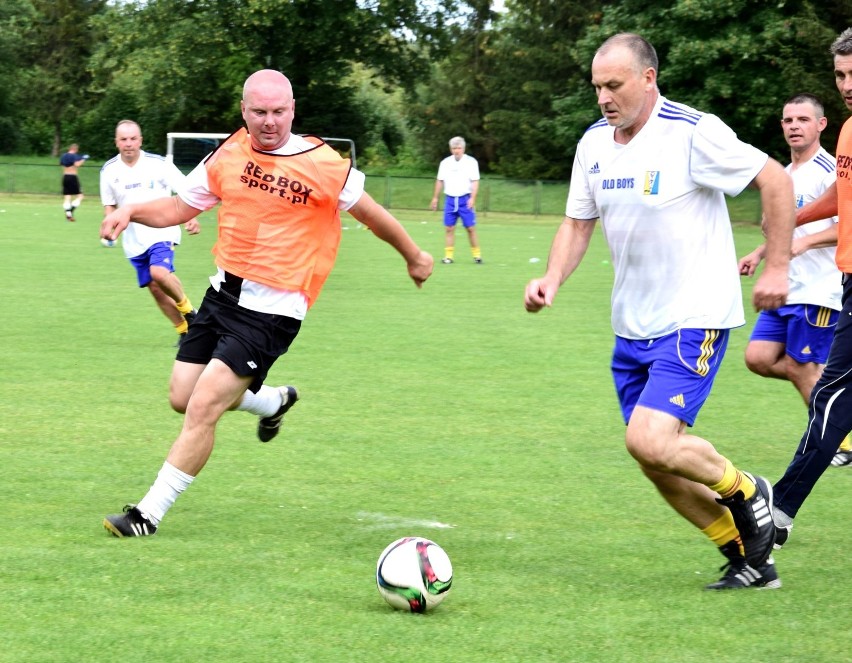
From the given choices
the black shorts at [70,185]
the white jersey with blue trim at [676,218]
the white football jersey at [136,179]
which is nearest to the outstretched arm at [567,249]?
the white jersey with blue trim at [676,218]

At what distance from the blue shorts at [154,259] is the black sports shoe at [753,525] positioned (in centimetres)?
750

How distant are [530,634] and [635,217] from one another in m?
1.68

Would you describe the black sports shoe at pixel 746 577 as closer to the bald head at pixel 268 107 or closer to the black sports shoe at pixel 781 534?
the black sports shoe at pixel 781 534

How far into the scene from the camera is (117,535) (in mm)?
5508

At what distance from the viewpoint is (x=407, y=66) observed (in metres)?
52.2

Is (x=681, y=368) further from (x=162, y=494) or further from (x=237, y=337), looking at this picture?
(x=162, y=494)

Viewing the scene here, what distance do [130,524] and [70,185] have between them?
2774 cm

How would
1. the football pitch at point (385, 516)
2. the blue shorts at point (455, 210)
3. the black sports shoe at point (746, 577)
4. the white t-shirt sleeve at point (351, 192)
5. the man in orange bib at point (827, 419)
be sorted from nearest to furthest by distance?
the football pitch at point (385, 516)
the black sports shoe at point (746, 577)
the man in orange bib at point (827, 419)
the white t-shirt sleeve at point (351, 192)
the blue shorts at point (455, 210)

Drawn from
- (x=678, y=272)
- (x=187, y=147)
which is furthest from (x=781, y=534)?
(x=187, y=147)

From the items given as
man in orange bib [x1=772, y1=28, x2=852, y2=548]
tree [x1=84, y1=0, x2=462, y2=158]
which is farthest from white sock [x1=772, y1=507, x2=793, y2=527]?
tree [x1=84, y1=0, x2=462, y2=158]

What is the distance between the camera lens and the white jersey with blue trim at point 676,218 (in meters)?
4.79

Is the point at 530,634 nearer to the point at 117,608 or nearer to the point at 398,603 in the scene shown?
the point at 398,603

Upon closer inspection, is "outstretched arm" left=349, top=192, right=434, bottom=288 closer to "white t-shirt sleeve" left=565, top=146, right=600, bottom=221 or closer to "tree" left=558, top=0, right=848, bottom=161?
"white t-shirt sleeve" left=565, top=146, right=600, bottom=221

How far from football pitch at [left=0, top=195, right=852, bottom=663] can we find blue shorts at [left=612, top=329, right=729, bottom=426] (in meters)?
0.74
